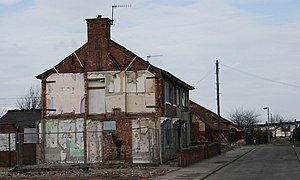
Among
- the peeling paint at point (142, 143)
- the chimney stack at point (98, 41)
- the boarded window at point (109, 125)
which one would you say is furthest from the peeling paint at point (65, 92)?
the peeling paint at point (142, 143)

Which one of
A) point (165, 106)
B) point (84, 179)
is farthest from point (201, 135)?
point (84, 179)

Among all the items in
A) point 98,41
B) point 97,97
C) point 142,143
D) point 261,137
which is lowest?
point 261,137

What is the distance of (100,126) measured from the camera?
120 ft

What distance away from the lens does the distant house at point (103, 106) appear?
35.9 m

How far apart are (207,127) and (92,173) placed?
49.3 metres

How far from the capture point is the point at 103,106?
3703cm

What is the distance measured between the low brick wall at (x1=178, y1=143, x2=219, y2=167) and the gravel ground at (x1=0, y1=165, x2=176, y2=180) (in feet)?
4.12

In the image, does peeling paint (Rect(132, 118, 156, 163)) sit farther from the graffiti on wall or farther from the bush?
the bush

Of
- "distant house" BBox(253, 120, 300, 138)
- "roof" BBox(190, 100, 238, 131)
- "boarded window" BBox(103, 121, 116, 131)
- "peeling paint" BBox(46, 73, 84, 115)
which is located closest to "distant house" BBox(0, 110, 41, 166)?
"peeling paint" BBox(46, 73, 84, 115)

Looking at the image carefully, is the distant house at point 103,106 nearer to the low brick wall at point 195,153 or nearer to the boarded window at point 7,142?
the low brick wall at point 195,153

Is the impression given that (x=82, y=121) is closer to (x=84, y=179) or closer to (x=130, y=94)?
(x=130, y=94)

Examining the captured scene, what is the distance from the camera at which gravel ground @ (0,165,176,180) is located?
27.1m

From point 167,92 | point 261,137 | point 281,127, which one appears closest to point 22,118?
point 167,92

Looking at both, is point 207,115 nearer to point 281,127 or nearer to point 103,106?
point 103,106
